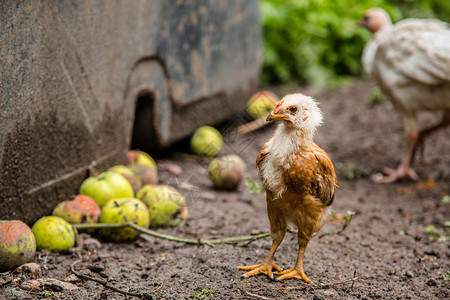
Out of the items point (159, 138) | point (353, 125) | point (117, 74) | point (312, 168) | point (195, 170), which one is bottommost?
point (353, 125)

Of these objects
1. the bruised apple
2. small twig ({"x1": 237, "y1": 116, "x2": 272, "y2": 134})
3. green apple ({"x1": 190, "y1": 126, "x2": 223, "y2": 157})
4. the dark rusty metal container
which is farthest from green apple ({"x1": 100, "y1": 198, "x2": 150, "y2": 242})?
small twig ({"x1": 237, "y1": 116, "x2": 272, "y2": 134})

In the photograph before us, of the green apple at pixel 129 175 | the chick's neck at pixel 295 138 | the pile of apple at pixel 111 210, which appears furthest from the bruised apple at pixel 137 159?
the chick's neck at pixel 295 138

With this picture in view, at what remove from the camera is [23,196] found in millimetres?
3445

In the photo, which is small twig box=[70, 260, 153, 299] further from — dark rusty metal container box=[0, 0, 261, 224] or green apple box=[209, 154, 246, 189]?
green apple box=[209, 154, 246, 189]

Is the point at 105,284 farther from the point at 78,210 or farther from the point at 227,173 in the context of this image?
the point at 227,173

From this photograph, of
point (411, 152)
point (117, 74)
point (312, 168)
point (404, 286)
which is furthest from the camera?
point (411, 152)

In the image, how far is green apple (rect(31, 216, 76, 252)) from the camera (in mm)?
3420

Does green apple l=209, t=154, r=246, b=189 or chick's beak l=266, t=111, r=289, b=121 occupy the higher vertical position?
chick's beak l=266, t=111, r=289, b=121

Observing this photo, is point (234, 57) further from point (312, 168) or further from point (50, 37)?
point (312, 168)

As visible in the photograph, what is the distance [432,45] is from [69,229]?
13.9ft

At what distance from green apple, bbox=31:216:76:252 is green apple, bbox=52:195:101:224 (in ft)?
0.51

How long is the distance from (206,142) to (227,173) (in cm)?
82

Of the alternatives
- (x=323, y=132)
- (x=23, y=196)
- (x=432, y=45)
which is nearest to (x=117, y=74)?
(x=23, y=196)

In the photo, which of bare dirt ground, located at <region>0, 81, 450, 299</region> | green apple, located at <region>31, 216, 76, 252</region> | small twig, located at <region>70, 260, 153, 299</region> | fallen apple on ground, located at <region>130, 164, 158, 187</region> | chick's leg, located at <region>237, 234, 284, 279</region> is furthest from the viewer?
fallen apple on ground, located at <region>130, 164, 158, 187</region>
